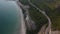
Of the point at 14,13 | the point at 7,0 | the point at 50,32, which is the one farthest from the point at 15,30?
the point at 50,32

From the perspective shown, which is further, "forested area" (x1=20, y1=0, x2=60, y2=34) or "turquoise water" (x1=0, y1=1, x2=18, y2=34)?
"forested area" (x1=20, y1=0, x2=60, y2=34)

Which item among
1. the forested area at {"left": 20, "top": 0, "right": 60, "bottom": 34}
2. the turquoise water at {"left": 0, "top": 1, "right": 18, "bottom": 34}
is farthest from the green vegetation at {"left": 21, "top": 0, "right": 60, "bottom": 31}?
the turquoise water at {"left": 0, "top": 1, "right": 18, "bottom": 34}

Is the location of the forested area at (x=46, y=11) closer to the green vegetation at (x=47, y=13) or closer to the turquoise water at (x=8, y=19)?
the green vegetation at (x=47, y=13)

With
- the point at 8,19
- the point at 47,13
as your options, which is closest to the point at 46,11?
the point at 47,13

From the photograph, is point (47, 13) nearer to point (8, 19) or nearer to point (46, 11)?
point (46, 11)

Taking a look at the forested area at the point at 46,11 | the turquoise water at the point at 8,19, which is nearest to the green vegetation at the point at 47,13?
the forested area at the point at 46,11

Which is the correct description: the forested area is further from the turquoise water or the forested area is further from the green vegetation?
the turquoise water
